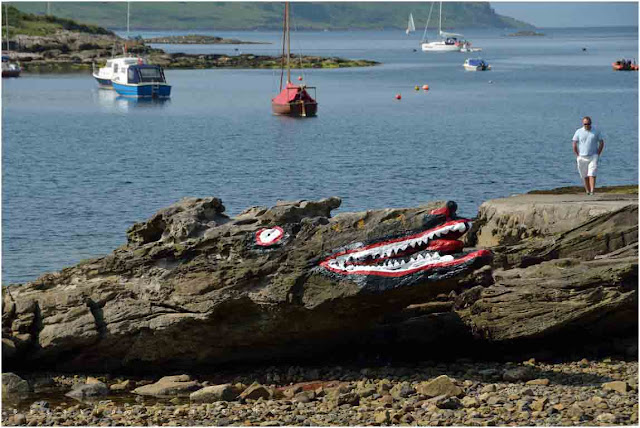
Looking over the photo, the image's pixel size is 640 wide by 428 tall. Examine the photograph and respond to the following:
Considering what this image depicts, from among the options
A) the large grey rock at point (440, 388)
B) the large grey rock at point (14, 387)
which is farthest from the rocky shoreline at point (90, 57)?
the large grey rock at point (440, 388)

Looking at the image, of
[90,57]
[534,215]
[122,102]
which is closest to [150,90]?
[122,102]

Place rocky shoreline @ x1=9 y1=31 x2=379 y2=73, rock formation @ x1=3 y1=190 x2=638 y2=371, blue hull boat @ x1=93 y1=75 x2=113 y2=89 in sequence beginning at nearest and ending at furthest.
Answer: rock formation @ x1=3 y1=190 x2=638 y2=371 → blue hull boat @ x1=93 y1=75 x2=113 y2=89 → rocky shoreline @ x1=9 y1=31 x2=379 y2=73

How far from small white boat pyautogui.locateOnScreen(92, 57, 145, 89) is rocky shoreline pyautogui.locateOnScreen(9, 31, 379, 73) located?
89.1 feet

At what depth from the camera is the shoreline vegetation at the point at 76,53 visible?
457 feet

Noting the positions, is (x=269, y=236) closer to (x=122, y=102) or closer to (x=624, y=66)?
(x=122, y=102)

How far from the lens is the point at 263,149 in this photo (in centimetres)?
6184

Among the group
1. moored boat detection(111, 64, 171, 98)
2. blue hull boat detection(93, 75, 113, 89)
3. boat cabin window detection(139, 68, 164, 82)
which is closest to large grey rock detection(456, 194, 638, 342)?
Result: moored boat detection(111, 64, 171, 98)

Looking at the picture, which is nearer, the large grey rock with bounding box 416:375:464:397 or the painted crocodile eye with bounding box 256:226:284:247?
the large grey rock with bounding box 416:375:464:397

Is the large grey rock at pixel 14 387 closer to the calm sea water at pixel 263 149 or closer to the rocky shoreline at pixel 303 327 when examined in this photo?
the rocky shoreline at pixel 303 327

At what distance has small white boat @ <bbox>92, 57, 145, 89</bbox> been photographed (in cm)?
10262

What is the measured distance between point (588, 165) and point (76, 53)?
130 meters

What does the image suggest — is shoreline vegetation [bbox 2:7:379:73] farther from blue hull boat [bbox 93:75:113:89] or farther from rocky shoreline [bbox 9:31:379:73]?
blue hull boat [bbox 93:75:113:89]

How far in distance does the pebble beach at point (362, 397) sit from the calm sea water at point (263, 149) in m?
11.8

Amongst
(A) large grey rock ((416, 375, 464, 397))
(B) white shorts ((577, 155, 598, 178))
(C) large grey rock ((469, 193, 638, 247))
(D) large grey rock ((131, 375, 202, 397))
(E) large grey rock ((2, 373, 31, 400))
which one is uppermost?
(B) white shorts ((577, 155, 598, 178))
